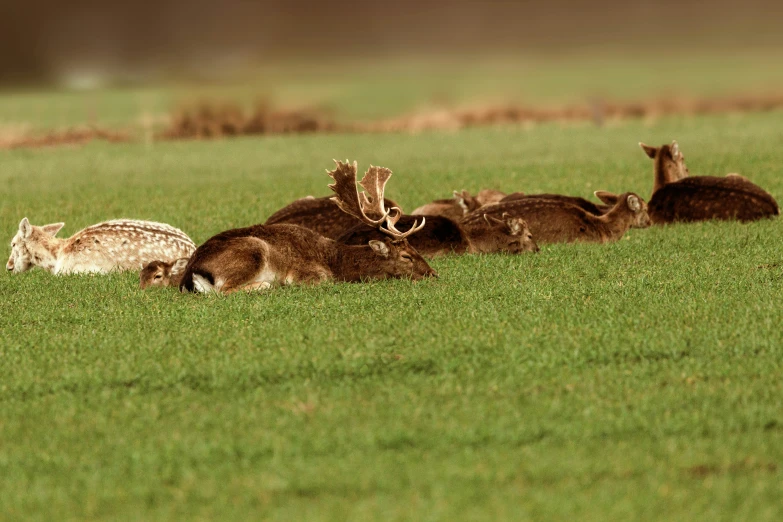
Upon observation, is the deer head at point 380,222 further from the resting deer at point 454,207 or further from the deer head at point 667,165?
the deer head at point 667,165

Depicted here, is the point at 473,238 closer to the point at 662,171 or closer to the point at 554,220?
the point at 554,220

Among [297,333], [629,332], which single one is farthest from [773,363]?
[297,333]

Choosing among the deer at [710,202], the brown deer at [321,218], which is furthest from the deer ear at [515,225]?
the deer at [710,202]

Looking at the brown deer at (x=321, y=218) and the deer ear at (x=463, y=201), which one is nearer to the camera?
the brown deer at (x=321, y=218)

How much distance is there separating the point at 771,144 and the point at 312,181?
40.2ft

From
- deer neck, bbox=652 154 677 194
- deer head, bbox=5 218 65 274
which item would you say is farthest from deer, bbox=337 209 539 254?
deer neck, bbox=652 154 677 194

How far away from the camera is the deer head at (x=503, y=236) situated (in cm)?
1348

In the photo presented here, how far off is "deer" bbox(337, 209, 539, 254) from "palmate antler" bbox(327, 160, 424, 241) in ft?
2.70

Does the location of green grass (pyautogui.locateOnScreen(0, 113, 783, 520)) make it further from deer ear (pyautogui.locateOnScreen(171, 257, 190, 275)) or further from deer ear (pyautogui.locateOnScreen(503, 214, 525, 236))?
deer ear (pyautogui.locateOnScreen(171, 257, 190, 275))

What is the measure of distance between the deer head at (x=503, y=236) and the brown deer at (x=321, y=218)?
1168 mm

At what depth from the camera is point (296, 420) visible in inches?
271

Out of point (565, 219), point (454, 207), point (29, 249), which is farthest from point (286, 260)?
point (454, 207)

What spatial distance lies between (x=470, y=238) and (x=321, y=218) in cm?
200

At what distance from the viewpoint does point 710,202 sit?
15.6m
